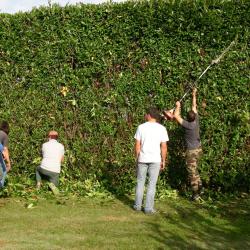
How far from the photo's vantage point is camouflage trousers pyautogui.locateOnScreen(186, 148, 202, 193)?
34.1 ft

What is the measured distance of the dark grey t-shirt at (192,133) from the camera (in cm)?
1031

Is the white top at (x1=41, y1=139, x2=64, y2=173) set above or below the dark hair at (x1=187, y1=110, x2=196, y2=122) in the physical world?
below

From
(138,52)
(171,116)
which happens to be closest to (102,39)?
(138,52)

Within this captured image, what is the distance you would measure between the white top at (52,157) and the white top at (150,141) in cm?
240

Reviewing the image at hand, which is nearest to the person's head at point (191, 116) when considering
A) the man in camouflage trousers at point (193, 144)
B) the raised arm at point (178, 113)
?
the man in camouflage trousers at point (193, 144)

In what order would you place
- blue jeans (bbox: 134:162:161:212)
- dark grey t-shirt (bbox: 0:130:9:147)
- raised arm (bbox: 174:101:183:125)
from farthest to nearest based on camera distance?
dark grey t-shirt (bbox: 0:130:9:147) < raised arm (bbox: 174:101:183:125) < blue jeans (bbox: 134:162:161:212)

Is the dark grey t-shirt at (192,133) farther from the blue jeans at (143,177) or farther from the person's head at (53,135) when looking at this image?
the person's head at (53,135)

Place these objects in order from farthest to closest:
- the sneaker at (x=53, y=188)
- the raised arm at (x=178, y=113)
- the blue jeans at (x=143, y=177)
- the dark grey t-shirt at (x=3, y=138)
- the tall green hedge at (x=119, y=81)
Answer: the dark grey t-shirt at (x=3, y=138) < the sneaker at (x=53, y=188) < the tall green hedge at (x=119, y=81) < the raised arm at (x=178, y=113) < the blue jeans at (x=143, y=177)

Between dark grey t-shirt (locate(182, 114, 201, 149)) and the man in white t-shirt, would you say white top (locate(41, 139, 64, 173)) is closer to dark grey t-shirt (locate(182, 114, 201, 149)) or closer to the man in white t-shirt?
the man in white t-shirt

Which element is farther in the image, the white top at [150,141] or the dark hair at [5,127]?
the dark hair at [5,127]

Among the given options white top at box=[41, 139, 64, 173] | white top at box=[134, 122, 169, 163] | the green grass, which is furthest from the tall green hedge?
white top at box=[134, 122, 169, 163]

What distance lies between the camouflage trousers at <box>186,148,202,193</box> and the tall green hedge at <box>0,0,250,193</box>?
28 cm

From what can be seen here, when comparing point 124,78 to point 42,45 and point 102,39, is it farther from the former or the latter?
point 42,45

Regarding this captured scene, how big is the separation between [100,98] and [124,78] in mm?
684
